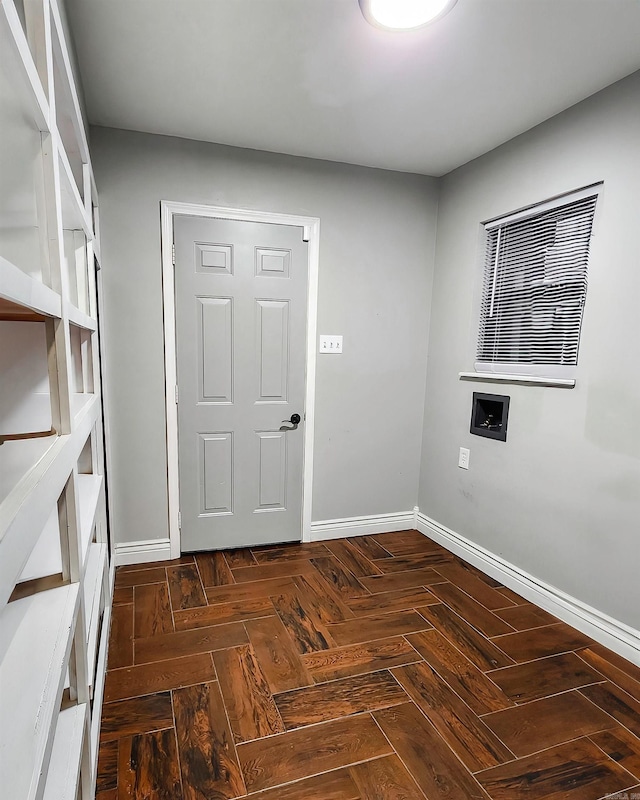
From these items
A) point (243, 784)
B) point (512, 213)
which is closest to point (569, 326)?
point (512, 213)

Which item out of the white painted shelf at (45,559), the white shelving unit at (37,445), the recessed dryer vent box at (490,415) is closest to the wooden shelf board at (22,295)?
the white shelving unit at (37,445)

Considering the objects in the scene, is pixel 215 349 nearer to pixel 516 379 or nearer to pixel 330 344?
pixel 330 344

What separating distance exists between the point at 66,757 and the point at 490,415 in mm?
2467

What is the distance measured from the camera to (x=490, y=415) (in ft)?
8.83

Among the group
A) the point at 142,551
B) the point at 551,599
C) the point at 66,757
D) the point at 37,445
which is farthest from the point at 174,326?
the point at 551,599

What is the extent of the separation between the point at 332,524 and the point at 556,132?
8.65 ft

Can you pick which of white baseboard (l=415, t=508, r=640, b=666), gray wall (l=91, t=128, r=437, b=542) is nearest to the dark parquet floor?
white baseboard (l=415, t=508, r=640, b=666)

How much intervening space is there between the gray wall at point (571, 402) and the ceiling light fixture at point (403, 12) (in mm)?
987

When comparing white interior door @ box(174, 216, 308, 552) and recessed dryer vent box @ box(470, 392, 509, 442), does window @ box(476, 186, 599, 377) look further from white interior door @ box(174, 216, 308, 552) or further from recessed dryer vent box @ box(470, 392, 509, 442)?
white interior door @ box(174, 216, 308, 552)

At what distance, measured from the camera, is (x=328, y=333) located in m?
2.91

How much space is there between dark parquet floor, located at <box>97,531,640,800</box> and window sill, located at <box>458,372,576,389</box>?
1182mm

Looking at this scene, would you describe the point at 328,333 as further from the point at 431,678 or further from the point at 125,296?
the point at 431,678

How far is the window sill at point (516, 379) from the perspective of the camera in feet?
7.11

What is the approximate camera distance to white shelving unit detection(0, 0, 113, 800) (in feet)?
2.06
